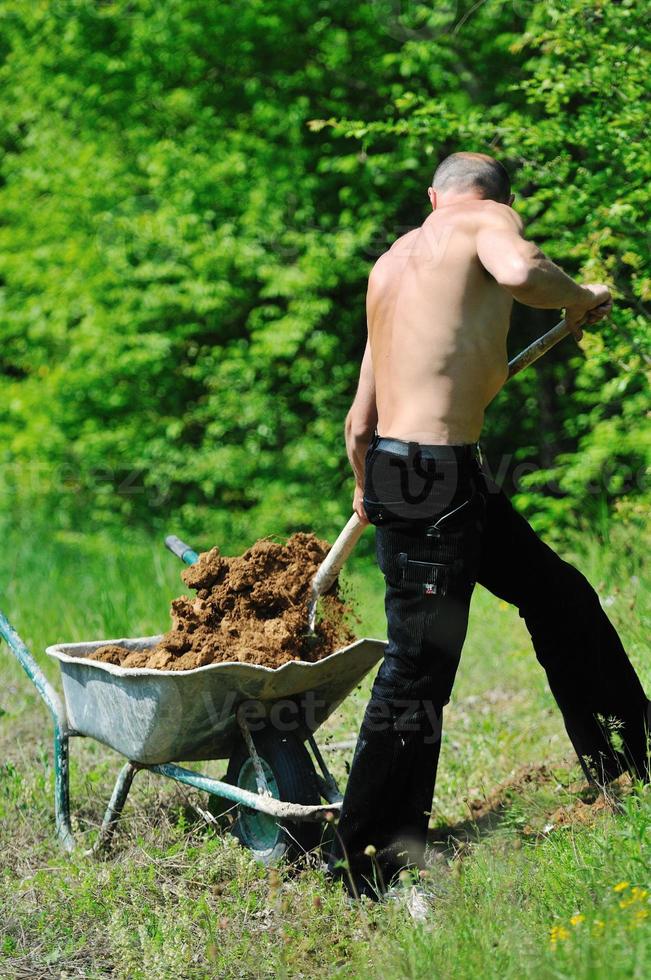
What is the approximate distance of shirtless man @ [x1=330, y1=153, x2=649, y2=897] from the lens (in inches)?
125

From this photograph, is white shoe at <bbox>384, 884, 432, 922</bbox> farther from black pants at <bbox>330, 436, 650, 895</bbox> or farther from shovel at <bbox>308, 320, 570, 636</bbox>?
shovel at <bbox>308, 320, 570, 636</bbox>

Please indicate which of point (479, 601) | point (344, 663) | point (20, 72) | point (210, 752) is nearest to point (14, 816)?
point (210, 752)

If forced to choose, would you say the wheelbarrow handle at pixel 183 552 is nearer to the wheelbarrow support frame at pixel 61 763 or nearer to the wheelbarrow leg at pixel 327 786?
the wheelbarrow support frame at pixel 61 763

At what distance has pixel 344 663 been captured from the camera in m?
3.64

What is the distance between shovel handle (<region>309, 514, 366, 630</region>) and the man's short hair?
105 cm

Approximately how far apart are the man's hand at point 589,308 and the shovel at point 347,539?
1.4 inches

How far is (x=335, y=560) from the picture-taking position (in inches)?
143

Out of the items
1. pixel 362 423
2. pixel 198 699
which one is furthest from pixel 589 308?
pixel 198 699

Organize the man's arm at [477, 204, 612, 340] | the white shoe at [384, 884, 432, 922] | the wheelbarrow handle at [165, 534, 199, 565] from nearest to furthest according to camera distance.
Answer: the man's arm at [477, 204, 612, 340] < the white shoe at [384, 884, 432, 922] < the wheelbarrow handle at [165, 534, 199, 565]

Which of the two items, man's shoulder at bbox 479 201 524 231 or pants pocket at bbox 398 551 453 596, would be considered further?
pants pocket at bbox 398 551 453 596

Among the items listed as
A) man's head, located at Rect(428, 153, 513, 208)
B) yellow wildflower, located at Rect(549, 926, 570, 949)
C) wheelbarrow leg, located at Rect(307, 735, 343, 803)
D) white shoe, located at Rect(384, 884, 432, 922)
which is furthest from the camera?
wheelbarrow leg, located at Rect(307, 735, 343, 803)

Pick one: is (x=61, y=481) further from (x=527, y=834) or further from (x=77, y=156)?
(x=527, y=834)

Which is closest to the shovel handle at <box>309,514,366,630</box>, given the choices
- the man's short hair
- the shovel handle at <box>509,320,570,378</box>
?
the shovel handle at <box>509,320,570,378</box>

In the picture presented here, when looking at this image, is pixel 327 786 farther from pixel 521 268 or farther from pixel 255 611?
pixel 521 268
